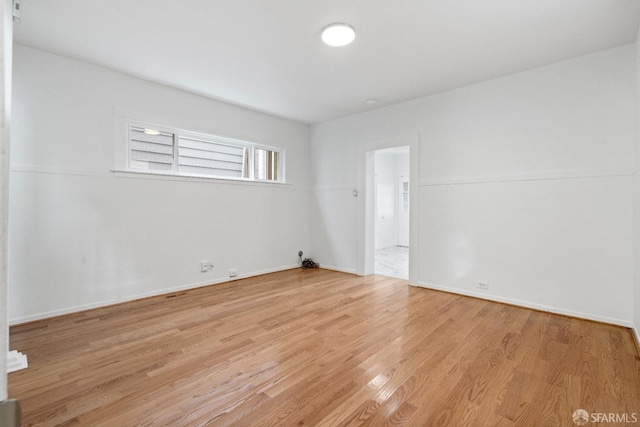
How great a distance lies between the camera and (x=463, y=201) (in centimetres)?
389

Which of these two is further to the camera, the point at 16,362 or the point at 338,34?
the point at 338,34

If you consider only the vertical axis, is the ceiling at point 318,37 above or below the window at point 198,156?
above

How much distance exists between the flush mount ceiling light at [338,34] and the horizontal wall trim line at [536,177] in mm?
2223

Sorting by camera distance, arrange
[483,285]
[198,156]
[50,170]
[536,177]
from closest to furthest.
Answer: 1. [50,170]
2. [536,177]
3. [483,285]
4. [198,156]

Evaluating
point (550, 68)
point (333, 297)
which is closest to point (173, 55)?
point (333, 297)

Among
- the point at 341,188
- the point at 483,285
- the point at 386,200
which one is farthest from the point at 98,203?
the point at 386,200

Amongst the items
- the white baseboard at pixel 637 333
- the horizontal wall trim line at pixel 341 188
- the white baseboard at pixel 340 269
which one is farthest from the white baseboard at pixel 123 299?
the white baseboard at pixel 637 333

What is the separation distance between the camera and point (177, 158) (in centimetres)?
405

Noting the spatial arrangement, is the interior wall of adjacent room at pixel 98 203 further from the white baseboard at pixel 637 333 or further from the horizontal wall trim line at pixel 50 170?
the white baseboard at pixel 637 333

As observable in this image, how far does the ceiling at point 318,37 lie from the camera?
238 cm

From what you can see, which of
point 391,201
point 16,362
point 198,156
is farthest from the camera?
point 391,201

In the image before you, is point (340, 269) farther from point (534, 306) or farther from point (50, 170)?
point (50, 170)

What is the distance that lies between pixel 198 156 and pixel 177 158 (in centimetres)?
34

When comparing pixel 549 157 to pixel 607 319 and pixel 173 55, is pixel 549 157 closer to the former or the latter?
pixel 607 319
